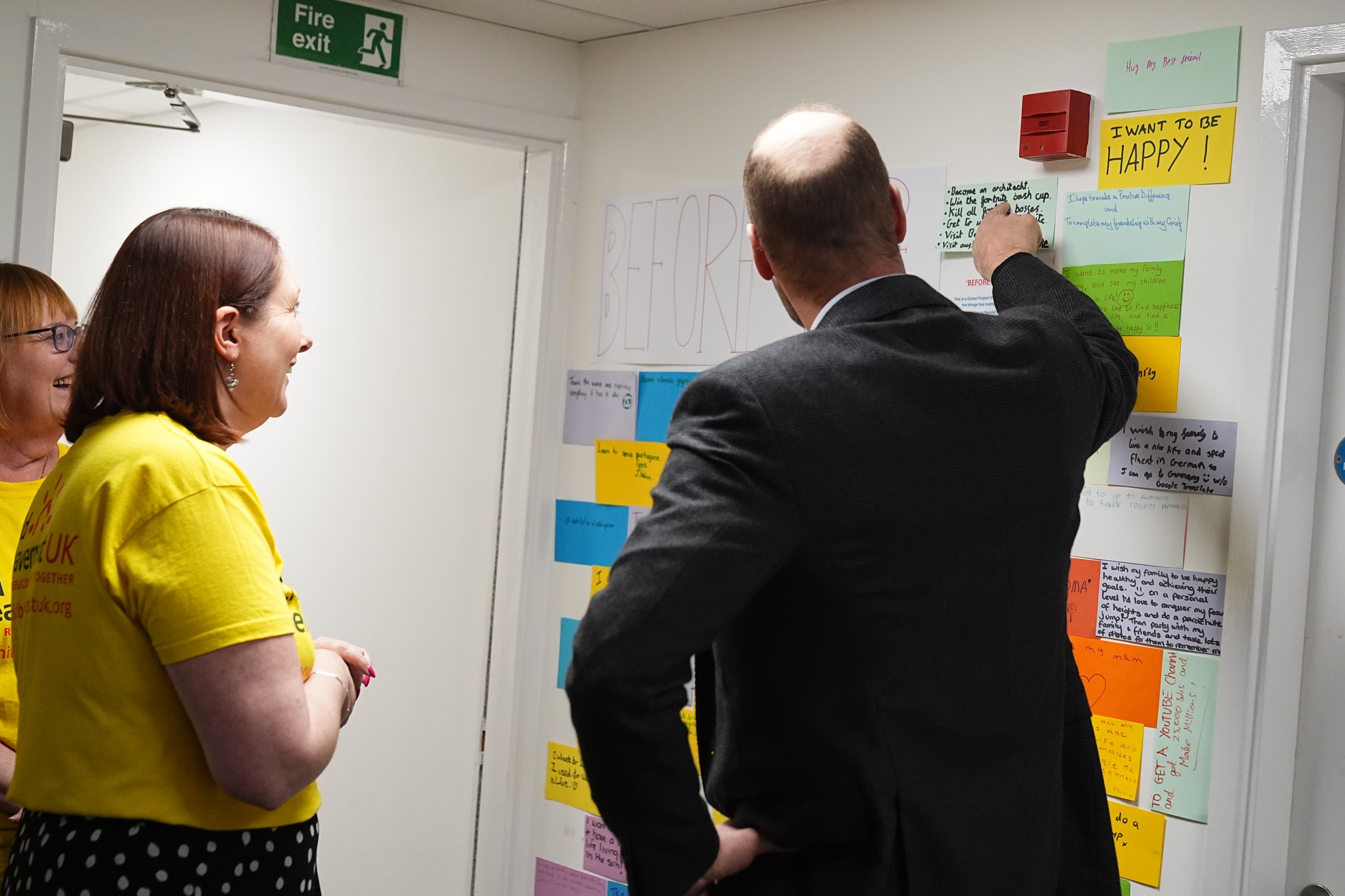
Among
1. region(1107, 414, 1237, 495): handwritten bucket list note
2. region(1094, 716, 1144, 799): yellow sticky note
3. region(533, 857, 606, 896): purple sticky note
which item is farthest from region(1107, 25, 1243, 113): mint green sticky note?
region(533, 857, 606, 896): purple sticky note

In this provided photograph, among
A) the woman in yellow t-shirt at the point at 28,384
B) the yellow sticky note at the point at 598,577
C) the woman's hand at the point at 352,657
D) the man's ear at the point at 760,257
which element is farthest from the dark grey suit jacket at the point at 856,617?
the yellow sticky note at the point at 598,577

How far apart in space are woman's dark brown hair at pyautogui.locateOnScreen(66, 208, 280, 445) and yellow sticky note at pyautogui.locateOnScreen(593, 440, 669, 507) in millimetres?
1242

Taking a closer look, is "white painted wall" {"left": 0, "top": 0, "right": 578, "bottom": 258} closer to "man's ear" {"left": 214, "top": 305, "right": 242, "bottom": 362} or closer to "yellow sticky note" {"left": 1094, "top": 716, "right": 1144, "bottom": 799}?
"man's ear" {"left": 214, "top": 305, "right": 242, "bottom": 362}

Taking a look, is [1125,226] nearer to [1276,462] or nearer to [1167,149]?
[1167,149]

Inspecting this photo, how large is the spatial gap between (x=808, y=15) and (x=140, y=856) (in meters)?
1.81

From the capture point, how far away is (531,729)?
2758mm

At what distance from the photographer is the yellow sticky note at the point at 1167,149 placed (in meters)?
1.74

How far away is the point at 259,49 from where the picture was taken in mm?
2381

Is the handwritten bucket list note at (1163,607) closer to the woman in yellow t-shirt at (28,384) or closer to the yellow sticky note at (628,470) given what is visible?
the yellow sticky note at (628,470)

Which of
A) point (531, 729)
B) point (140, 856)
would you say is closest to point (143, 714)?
point (140, 856)

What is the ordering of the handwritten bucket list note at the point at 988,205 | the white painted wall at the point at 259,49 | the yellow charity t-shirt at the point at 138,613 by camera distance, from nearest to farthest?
the yellow charity t-shirt at the point at 138,613 → the handwritten bucket list note at the point at 988,205 → the white painted wall at the point at 259,49

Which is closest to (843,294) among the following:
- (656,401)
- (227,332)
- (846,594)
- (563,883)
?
(846,594)

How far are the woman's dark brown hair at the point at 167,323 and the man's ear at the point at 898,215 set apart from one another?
0.71 m

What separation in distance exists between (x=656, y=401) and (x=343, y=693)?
1247 mm
